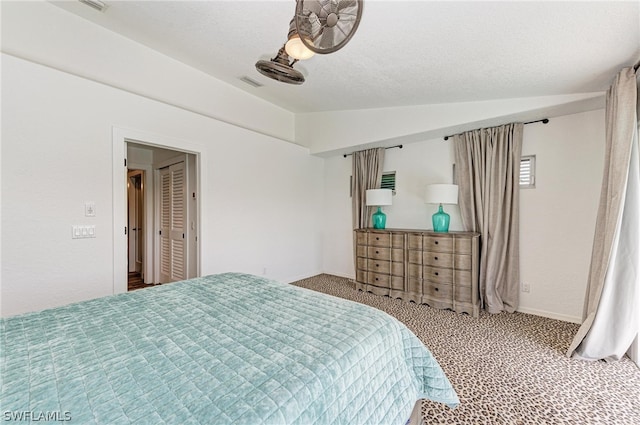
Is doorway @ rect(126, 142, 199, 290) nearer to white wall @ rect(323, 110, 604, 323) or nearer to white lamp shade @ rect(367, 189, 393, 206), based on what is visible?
white lamp shade @ rect(367, 189, 393, 206)

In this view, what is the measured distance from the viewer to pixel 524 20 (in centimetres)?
171

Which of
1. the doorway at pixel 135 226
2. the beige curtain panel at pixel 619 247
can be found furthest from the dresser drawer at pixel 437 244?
the doorway at pixel 135 226

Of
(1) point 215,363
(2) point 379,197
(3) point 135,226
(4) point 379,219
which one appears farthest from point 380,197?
(3) point 135,226

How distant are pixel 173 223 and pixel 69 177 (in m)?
1.80

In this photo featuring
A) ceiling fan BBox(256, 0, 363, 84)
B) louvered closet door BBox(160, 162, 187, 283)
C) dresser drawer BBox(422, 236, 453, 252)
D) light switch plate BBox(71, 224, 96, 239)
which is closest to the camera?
ceiling fan BBox(256, 0, 363, 84)

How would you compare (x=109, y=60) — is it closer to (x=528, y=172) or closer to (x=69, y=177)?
(x=69, y=177)

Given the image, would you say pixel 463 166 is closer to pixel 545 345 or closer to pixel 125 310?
pixel 545 345

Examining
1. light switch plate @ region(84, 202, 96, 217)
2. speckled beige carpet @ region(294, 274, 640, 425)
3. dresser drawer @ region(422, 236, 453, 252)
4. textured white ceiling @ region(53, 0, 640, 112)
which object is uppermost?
textured white ceiling @ region(53, 0, 640, 112)

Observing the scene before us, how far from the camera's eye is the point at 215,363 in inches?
39.8

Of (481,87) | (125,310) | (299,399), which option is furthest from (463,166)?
(125,310)

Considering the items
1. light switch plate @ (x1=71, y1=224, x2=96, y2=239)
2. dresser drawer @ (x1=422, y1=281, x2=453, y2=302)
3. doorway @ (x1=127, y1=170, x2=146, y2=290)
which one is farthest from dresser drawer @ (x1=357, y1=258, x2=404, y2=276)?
doorway @ (x1=127, y1=170, x2=146, y2=290)

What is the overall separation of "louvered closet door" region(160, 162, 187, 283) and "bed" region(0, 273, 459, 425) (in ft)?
7.63

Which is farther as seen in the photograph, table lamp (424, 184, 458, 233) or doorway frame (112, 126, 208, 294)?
table lamp (424, 184, 458, 233)

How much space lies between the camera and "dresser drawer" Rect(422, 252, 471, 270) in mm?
3263
